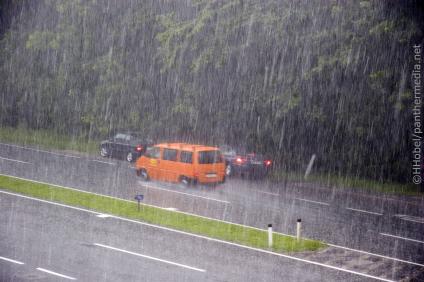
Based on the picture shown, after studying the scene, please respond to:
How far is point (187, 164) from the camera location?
2330 centimetres

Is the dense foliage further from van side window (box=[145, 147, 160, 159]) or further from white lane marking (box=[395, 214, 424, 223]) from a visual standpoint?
van side window (box=[145, 147, 160, 159])

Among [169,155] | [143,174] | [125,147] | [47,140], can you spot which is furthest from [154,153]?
[47,140]

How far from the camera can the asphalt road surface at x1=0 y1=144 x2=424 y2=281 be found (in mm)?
13852

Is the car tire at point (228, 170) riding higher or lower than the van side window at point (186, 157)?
lower

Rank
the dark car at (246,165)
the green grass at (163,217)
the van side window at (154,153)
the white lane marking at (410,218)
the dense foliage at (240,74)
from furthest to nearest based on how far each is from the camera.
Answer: the dark car at (246,165)
the dense foliage at (240,74)
the van side window at (154,153)
the white lane marking at (410,218)
the green grass at (163,217)

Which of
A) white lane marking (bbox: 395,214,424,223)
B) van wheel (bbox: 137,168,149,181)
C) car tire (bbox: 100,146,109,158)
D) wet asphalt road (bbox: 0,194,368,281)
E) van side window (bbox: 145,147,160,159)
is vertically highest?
van side window (bbox: 145,147,160,159)

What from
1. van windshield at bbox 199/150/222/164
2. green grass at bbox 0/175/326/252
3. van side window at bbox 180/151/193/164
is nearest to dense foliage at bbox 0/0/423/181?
van windshield at bbox 199/150/222/164

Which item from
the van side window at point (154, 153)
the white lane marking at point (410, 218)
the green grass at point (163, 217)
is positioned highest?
the van side window at point (154, 153)

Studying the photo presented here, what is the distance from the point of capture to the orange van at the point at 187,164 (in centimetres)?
2319

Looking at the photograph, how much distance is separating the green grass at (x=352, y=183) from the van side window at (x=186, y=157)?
19.7ft

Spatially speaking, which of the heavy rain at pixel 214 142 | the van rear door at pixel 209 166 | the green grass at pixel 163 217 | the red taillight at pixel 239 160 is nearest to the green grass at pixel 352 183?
the heavy rain at pixel 214 142

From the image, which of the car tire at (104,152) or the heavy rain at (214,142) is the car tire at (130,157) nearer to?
the heavy rain at (214,142)

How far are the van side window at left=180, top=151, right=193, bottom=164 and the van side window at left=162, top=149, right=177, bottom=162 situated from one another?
1.18 feet

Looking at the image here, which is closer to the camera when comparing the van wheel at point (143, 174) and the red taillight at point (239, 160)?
the van wheel at point (143, 174)
